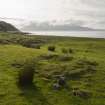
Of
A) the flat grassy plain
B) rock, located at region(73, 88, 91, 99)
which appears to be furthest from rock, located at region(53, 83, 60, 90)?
rock, located at region(73, 88, 91, 99)

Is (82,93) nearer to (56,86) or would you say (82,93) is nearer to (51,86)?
(56,86)

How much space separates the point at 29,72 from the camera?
3644 centimetres

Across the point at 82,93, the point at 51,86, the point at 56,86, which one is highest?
the point at 56,86

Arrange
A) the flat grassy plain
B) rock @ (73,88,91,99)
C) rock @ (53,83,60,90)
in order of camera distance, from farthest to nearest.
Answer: rock @ (53,83,60,90) → rock @ (73,88,91,99) → the flat grassy plain

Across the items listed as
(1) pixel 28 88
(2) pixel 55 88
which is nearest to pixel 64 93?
(2) pixel 55 88

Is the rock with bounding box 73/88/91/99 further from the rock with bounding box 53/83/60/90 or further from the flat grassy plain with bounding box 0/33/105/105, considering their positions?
the rock with bounding box 53/83/60/90

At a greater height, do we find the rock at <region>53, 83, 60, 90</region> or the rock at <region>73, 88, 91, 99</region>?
the rock at <region>53, 83, 60, 90</region>

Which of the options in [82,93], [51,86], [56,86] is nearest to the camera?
[82,93]

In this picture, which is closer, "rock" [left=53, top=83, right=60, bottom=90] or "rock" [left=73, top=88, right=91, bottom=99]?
"rock" [left=73, top=88, right=91, bottom=99]

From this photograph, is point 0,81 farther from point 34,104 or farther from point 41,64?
point 41,64

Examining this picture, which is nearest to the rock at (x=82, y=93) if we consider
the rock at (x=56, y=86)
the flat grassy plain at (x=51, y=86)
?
the flat grassy plain at (x=51, y=86)

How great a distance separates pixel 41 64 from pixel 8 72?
903 cm

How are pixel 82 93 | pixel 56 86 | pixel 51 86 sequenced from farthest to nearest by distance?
pixel 51 86, pixel 56 86, pixel 82 93

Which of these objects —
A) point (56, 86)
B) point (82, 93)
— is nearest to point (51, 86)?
point (56, 86)
